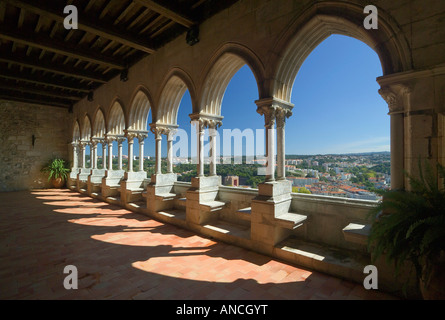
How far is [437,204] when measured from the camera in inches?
59.0

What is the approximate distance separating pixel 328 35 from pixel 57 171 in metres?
11.2

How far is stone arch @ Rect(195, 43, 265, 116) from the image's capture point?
11.1ft

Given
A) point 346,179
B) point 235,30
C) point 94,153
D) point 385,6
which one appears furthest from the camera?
point 94,153

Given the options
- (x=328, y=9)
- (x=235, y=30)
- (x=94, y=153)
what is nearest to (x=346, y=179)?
(x=328, y=9)

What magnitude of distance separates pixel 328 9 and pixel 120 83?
591cm

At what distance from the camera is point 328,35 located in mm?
3041

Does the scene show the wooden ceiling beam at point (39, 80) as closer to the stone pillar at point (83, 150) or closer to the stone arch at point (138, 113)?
the stone pillar at point (83, 150)

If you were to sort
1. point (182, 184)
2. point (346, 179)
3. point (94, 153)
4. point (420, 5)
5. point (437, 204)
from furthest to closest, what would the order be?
point (94, 153) → point (182, 184) → point (346, 179) → point (420, 5) → point (437, 204)

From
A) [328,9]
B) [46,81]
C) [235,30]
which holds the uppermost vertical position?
[46,81]

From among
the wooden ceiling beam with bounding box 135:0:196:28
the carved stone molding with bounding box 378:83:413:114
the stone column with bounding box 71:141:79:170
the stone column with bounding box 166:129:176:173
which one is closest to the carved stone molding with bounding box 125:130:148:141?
the stone column with bounding box 166:129:176:173

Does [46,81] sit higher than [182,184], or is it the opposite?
[46,81]

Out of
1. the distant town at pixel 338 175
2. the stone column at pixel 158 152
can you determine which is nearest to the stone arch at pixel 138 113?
the stone column at pixel 158 152

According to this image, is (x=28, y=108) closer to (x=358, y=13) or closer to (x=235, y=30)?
(x=235, y=30)

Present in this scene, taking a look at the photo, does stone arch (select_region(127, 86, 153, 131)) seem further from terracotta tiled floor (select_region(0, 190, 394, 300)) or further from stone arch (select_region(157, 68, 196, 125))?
terracotta tiled floor (select_region(0, 190, 394, 300))
